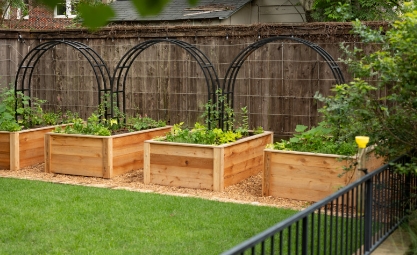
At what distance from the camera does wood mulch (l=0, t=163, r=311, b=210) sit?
23.8 feet

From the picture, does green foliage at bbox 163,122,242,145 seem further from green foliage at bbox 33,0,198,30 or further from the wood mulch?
green foliage at bbox 33,0,198,30

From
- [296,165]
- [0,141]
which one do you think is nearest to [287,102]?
[296,165]

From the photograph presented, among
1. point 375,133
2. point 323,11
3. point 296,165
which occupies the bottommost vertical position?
point 296,165

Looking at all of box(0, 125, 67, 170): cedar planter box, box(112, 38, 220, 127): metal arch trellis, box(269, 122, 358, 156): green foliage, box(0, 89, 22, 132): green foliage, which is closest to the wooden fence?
box(112, 38, 220, 127): metal arch trellis

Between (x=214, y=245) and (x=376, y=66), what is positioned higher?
(x=376, y=66)

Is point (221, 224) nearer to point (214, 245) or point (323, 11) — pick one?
point (214, 245)

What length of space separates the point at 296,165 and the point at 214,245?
2.11 metres

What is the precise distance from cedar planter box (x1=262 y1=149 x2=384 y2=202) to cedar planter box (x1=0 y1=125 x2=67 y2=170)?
12.2 feet

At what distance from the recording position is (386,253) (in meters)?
4.57

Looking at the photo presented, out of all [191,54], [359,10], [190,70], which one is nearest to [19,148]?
[191,54]

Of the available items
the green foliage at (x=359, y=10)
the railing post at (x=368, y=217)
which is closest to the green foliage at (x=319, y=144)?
the railing post at (x=368, y=217)

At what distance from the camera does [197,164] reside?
784 cm

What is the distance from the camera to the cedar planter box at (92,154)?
27.9ft

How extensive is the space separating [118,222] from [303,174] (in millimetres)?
2219
